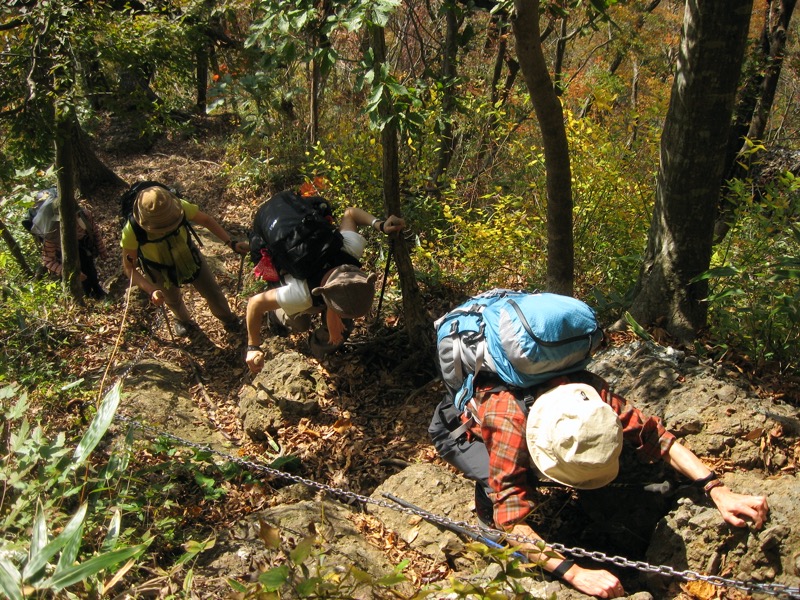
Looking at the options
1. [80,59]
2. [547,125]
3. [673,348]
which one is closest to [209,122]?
[80,59]

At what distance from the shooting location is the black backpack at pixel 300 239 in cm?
423

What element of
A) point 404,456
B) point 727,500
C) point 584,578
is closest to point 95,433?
point 584,578

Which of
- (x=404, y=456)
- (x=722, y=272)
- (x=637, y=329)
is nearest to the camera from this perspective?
(x=722, y=272)

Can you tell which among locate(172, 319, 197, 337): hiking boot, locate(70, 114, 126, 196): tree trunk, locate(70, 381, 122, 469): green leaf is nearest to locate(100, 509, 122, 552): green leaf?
locate(70, 381, 122, 469): green leaf

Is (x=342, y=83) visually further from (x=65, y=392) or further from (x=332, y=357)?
(x=65, y=392)

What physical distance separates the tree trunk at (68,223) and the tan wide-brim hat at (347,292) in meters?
3.57

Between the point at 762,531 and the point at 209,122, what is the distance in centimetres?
1252

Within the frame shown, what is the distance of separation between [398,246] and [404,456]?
1579 millimetres

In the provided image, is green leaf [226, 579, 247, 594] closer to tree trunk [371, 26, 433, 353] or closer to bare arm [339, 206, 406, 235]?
tree trunk [371, 26, 433, 353]

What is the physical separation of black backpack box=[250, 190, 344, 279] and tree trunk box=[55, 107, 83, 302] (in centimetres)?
285

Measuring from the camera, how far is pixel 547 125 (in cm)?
393

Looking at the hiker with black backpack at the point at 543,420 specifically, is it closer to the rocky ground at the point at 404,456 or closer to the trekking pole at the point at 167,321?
the rocky ground at the point at 404,456

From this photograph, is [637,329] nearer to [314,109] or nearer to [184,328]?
[184,328]

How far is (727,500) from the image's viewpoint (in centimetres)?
271
